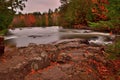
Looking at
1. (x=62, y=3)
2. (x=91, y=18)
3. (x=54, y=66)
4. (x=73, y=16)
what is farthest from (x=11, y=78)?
(x=62, y=3)

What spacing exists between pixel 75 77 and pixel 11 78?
3.30 meters

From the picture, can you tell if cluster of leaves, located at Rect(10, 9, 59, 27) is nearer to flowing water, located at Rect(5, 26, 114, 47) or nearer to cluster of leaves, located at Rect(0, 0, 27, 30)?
flowing water, located at Rect(5, 26, 114, 47)

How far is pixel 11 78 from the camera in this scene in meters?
13.4

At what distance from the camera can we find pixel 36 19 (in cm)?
14750

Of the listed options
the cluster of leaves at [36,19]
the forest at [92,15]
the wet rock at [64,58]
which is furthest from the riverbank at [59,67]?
the cluster of leaves at [36,19]

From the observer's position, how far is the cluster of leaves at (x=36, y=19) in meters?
128

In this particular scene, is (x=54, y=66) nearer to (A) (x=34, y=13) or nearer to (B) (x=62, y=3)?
(B) (x=62, y=3)

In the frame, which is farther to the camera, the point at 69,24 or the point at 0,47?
the point at 69,24

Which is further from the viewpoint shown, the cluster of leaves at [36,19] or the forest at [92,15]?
the cluster of leaves at [36,19]

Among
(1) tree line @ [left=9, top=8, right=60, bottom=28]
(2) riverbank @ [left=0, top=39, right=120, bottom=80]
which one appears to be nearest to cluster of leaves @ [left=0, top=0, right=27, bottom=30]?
(2) riverbank @ [left=0, top=39, right=120, bottom=80]

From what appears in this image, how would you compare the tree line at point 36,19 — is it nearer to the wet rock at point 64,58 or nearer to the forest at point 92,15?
the forest at point 92,15

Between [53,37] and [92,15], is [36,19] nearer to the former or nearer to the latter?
[92,15]

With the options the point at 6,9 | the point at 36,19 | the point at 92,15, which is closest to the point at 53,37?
the point at 6,9

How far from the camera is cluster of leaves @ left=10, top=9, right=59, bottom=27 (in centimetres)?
12781
